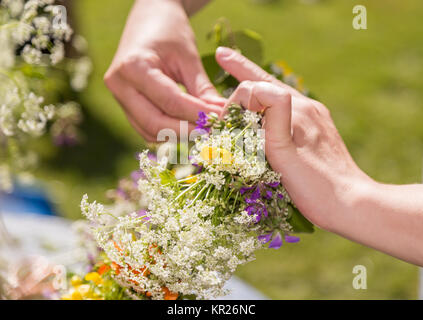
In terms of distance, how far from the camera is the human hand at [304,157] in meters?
0.93

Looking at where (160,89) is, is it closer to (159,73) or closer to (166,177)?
(159,73)

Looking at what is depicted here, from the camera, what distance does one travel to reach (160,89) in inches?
45.5

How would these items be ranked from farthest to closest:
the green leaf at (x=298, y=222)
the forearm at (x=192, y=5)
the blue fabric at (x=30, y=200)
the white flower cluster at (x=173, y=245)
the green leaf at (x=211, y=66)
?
the blue fabric at (x=30, y=200)
the forearm at (x=192, y=5)
the green leaf at (x=211, y=66)
the green leaf at (x=298, y=222)
the white flower cluster at (x=173, y=245)

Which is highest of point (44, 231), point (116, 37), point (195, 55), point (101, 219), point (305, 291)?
point (116, 37)

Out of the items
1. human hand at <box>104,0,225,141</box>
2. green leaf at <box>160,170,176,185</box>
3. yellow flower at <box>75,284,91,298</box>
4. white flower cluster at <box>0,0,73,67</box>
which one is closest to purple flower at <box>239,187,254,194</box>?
green leaf at <box>160,170,176,185</box>

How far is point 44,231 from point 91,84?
8.29 ft

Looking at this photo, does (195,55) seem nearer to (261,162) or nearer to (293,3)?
(261,162)

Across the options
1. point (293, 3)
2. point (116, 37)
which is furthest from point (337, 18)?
point (116, 37)

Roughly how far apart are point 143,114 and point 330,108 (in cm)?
265

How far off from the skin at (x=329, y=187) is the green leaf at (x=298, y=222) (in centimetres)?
9

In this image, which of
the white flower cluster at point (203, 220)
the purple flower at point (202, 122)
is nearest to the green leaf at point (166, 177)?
the white flower cluster at point (203, 220)

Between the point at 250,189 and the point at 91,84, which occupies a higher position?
the point at 91,84

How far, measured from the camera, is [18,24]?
4.00ft

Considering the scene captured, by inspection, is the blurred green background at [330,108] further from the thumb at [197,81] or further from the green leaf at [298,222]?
the green leaf at [298,222]
